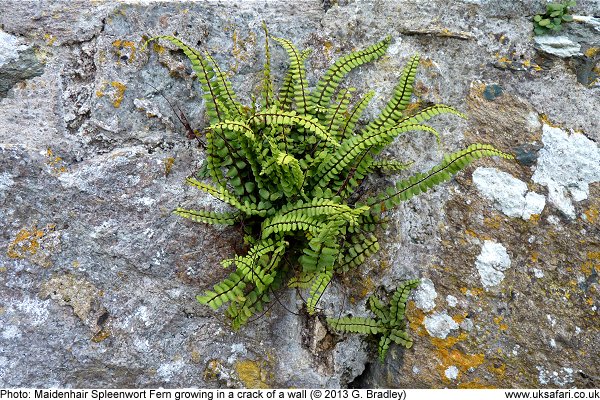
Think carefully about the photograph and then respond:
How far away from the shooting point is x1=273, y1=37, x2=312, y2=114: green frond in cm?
357

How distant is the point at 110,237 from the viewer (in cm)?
358

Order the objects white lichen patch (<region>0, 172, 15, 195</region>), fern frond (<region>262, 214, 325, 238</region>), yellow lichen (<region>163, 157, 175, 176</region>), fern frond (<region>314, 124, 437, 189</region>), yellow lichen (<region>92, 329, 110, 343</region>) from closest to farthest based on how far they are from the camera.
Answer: fern frond (<region>262, 214, 325, 238</region>) < fern frond (<region>314, 124, 437, 189</region>) < white lichen patch (<region>0, 172, 15, 195</region>) < yellow lichen (<region>92, 329, 110, 343</region>) < yellow lichen (<region>163, 157, 175, 176</region>)

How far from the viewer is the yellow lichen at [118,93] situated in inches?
144

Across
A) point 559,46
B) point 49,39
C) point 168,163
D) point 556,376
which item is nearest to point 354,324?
point 556,376

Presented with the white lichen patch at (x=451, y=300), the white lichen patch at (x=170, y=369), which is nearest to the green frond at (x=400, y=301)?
the white lichen patch at (x=451, y=300)

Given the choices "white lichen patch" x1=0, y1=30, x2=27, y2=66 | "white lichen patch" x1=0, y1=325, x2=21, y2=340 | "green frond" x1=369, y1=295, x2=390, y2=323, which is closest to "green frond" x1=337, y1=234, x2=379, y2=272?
"green frond" x1=369, y1=295, x2=390, y2=323

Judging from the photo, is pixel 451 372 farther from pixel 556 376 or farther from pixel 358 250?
pixel 358 250

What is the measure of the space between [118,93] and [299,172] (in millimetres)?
1321

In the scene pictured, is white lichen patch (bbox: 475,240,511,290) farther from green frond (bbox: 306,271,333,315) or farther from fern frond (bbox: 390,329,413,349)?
green frond (bbox: 306,271,333,315)

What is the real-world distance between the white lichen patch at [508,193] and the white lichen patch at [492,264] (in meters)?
0.24

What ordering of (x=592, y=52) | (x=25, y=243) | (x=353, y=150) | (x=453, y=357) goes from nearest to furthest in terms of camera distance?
(x=353, y=150) → (x=25, y=243) → (x=453, y=357) → (x=592, y=52)

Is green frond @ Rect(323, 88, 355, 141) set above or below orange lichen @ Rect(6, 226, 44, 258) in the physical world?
above

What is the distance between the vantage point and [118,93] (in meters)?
3.66

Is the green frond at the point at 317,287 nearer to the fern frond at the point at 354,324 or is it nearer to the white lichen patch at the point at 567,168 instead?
the fern frond at the point at 354,324
